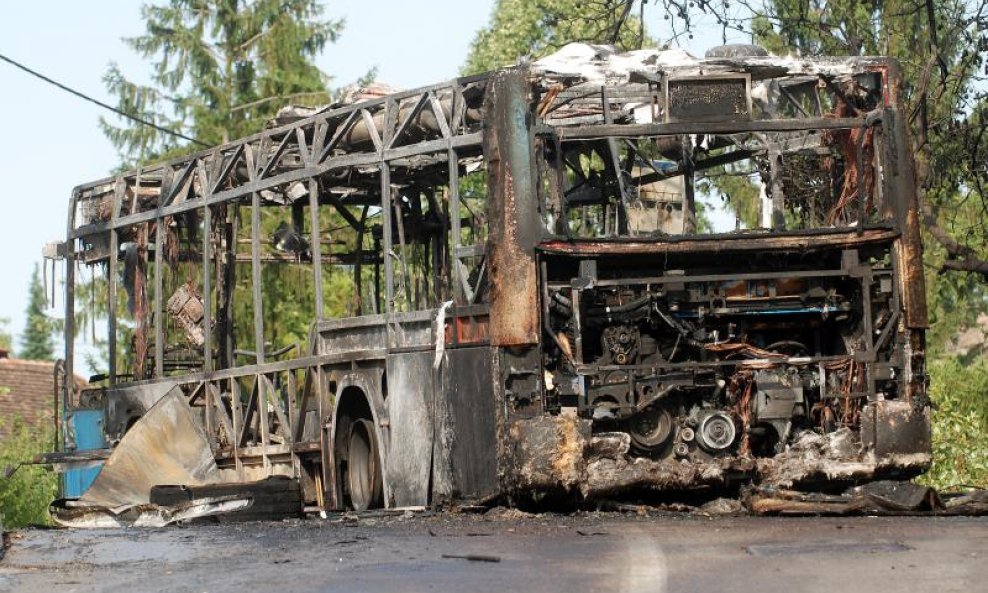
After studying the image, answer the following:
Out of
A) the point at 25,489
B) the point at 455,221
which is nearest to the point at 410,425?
the point at 455,221

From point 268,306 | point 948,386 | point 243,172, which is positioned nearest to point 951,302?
point 948,386

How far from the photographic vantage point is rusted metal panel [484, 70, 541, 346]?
13977 millimetres

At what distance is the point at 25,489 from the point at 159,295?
9717mm

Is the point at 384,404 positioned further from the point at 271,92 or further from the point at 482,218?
the point at 271,92

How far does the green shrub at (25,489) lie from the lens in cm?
2772

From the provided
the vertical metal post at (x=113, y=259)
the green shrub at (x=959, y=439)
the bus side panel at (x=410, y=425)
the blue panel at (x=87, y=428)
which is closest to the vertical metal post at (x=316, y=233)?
the bus side panel at (x=410, y=425)

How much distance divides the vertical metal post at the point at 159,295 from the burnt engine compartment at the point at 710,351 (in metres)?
8.57

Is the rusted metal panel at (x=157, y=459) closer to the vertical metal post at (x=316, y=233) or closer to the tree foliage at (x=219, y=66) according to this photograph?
the vertical metal post at (x=316, y=233)

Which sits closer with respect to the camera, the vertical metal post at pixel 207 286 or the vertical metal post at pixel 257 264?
the vertical metal post at pixel 257 264

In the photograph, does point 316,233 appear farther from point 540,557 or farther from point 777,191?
A: point 540,557

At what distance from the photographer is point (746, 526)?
12102mm

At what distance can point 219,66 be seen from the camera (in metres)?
44.6

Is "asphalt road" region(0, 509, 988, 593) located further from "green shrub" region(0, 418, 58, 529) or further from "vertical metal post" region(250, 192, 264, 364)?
"green shrub" region(0, 418, 58, 529)

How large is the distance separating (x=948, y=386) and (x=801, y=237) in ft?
53.2
